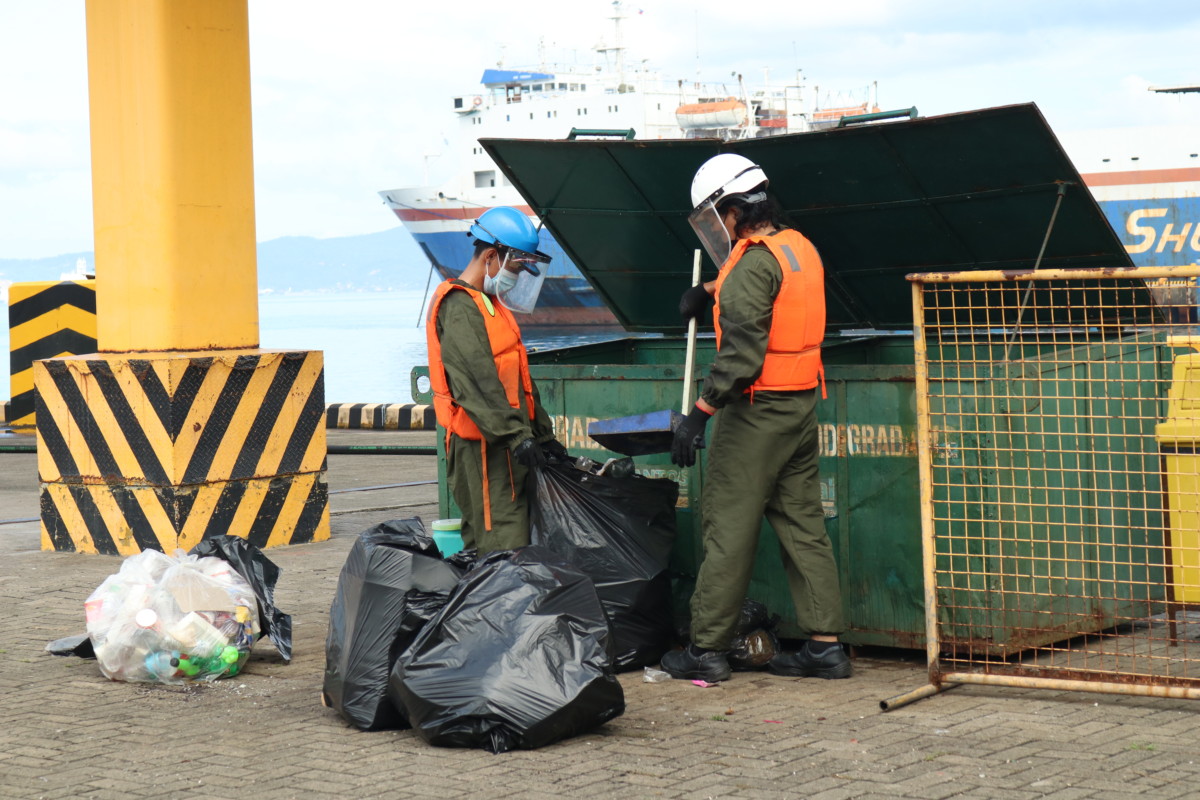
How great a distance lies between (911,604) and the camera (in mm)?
4766

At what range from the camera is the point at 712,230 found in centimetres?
489

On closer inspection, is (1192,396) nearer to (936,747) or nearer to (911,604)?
(911,604)

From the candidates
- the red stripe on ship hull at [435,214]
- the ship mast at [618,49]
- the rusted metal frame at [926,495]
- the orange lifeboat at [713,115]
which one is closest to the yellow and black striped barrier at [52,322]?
the rusted metal frame at [926,495]

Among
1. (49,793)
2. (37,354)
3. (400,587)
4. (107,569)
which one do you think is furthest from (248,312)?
(37,354)

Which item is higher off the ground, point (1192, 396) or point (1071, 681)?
point (1192, 396)

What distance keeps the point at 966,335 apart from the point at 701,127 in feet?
169

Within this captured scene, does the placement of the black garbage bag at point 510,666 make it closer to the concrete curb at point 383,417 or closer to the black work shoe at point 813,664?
the black work shoe at point 813,664

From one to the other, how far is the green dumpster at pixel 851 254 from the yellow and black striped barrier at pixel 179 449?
5.35ft

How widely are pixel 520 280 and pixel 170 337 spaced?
9.22 ft

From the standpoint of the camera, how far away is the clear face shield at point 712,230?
472 centimetres

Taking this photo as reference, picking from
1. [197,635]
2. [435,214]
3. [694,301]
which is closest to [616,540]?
[694,301]

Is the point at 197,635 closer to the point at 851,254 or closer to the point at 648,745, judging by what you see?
the point at 648,745

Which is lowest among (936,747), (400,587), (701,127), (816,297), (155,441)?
(936,747)

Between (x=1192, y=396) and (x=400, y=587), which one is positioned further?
(x=1192, y=396)
